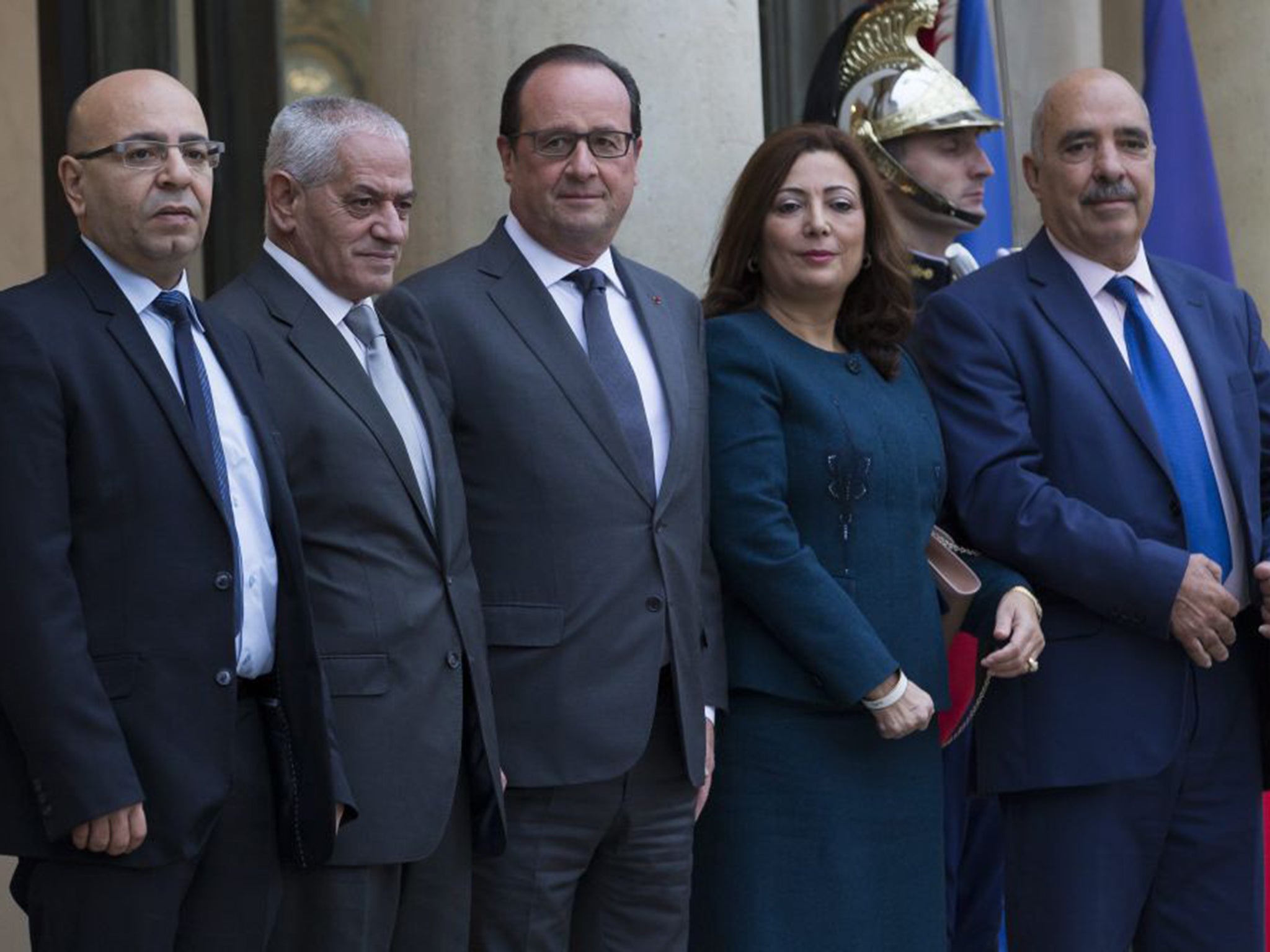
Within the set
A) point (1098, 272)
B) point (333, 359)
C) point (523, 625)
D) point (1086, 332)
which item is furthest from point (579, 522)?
point (1098, 272)

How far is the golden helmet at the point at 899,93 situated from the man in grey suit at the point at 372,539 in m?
1.92

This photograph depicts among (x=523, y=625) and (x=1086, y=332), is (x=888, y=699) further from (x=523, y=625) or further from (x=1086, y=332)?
(x=1086, y=332)

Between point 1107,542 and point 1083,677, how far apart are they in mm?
310

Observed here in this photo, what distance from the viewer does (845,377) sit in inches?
175

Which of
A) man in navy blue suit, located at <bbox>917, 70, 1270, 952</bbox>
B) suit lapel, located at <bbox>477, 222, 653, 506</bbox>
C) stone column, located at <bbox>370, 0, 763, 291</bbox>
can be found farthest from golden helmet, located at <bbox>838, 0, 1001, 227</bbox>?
suit lapel, located at <bbox>477, 222, 653, 506</bbox>

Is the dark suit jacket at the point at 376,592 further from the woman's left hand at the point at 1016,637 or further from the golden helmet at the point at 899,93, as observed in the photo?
the golden helmet at the point at 899,93

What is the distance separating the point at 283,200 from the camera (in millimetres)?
3867

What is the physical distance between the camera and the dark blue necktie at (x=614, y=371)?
4.10 m

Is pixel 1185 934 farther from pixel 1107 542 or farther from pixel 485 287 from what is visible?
pixel 485 287

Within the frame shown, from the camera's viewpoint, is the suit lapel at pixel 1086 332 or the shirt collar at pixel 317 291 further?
the suit lapel at pixel 1086 332

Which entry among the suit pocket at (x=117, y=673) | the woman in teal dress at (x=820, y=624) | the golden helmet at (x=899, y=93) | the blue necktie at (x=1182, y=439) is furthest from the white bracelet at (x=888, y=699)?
the golden helmet at (x=899, y=93)

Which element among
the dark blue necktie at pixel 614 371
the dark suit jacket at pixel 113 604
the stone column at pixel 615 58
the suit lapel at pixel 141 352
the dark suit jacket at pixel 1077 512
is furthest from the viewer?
the stone column at pixel 615 58

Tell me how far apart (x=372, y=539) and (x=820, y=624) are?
0.95 metres

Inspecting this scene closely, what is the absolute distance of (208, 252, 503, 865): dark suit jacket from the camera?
3605mm
